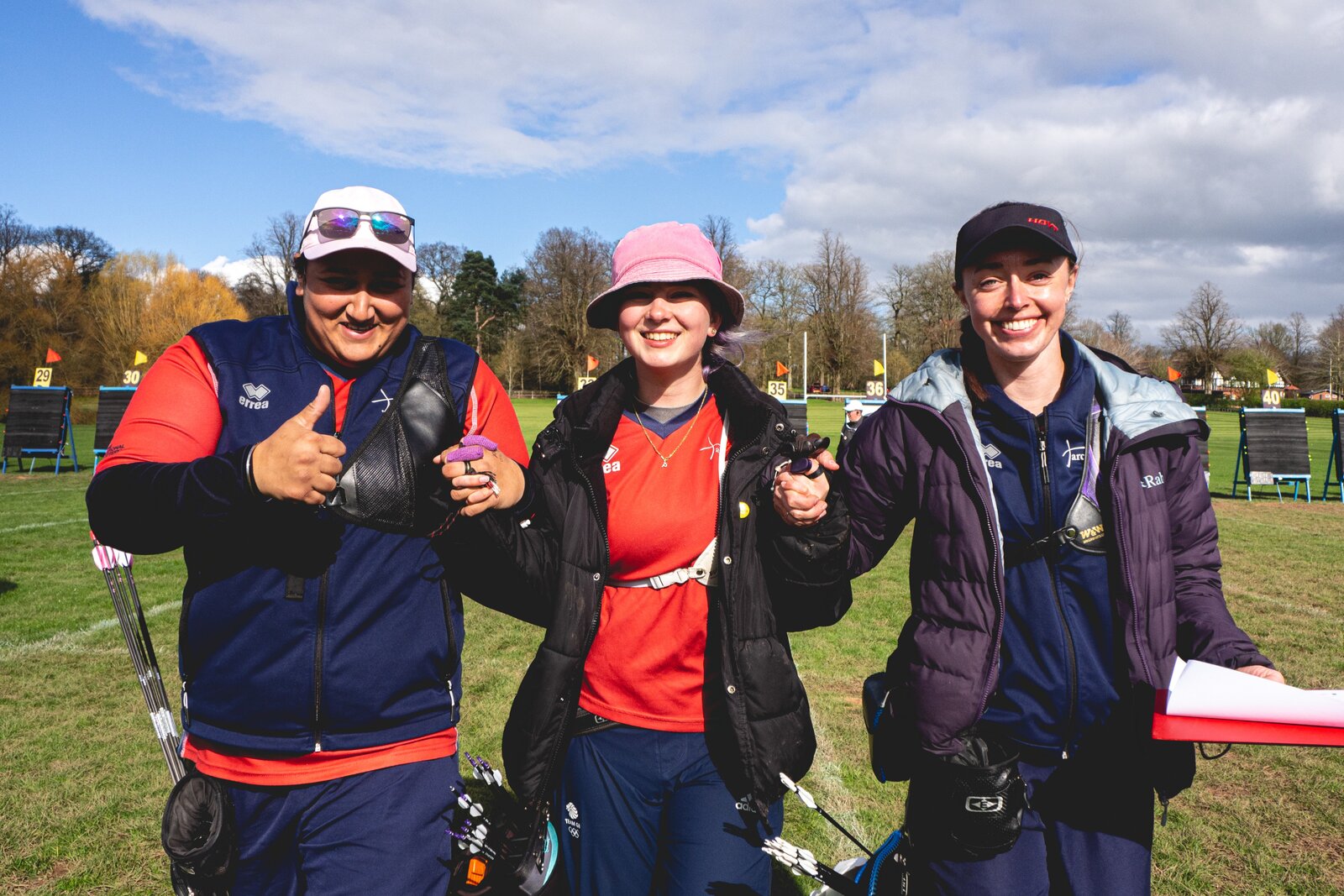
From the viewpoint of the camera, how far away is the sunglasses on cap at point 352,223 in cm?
218

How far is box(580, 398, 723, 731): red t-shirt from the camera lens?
239 cm

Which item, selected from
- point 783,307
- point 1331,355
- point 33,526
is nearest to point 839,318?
point 783,307

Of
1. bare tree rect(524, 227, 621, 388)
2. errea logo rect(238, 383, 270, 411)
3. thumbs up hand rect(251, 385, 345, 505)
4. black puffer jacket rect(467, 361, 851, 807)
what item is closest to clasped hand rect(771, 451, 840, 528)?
black puffer jacket rect(467, 361, 851, 807)

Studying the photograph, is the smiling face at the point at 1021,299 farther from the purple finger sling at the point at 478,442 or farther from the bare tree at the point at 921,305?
the bare tree at the point at 921,305

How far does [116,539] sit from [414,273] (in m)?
1.01

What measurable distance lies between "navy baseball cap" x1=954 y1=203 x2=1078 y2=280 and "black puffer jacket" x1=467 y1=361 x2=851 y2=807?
712 millimetres

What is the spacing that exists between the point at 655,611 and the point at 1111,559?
1222mm

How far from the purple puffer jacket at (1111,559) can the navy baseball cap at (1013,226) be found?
0.34 meters

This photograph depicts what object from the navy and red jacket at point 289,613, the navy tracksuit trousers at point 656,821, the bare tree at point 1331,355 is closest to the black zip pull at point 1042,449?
the navy tracksuit trousers at point 656,821

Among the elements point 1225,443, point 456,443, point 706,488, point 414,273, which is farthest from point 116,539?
point 1225,443

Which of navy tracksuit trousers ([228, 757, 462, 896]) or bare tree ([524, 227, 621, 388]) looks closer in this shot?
navy tracksuit trousers ([228, 757, 462, 896])

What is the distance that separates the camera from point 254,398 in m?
2.16

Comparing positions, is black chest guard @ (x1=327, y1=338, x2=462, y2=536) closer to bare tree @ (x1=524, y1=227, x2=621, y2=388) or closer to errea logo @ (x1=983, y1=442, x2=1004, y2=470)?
errea logo @ (x1=983, y1=442, x2=1004, y2=470)

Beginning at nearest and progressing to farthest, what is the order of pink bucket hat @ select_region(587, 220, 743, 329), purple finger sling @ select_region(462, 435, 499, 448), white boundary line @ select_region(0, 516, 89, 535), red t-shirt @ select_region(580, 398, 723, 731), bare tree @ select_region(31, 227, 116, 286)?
purple finger sling @ select_region(462, 435, 499, 448), red t-shirt @ select_region(580, 398, 723, 731), pink bucket hat @ select_region(587, 220, 743, 329), white boundary line @ select_region(0, 516, 89, 535), bare tree @ select_region(31, 227, 116, 286)
